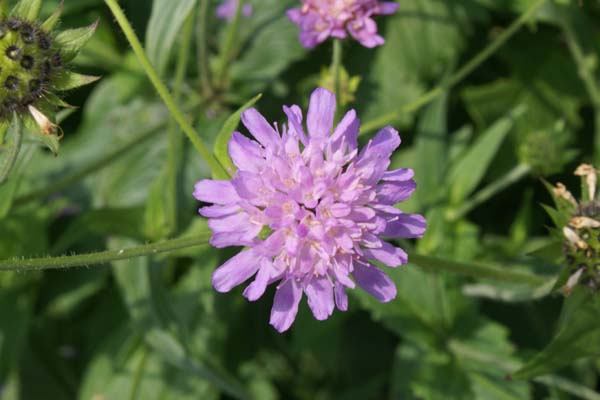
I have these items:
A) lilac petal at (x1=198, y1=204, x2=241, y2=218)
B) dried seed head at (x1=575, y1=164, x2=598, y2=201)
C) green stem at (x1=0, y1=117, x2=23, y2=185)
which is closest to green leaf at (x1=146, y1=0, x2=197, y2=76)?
green stem at (x1=0, y1=117, x2=23, y2=185)

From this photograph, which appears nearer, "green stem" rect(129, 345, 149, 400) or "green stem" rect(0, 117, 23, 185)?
"green stem" rect(0, 117, 23, 185)

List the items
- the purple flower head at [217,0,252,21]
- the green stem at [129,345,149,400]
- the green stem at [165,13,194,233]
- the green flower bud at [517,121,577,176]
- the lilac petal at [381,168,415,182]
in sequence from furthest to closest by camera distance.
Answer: the purple flower head at [217,0,252,21] < the green stem at [129,345,149,400] < the green flower bud at [517,121,577,176] < the green stem at [165,13,194,233] < the lilac petal at [381,168,415,182]

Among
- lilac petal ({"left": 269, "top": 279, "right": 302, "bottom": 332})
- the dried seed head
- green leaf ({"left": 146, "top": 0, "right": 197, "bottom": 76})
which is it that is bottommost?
the dried seed head

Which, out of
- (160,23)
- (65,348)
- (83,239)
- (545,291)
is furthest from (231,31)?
(65,348)

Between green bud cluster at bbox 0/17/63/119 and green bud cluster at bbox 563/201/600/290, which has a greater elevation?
green bud cluster at bbox 0/17/63/119

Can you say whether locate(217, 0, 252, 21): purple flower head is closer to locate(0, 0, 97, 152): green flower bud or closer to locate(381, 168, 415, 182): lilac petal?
locate(0, 0, 97, 152): green flower bud

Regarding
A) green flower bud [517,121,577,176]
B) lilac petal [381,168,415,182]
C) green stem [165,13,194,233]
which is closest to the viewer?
lilac petal [381,168,415,182]

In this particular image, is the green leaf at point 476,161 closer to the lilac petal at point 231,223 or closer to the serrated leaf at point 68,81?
the lilac petal at point 231,223

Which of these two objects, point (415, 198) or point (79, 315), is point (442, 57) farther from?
point (79, 315)
